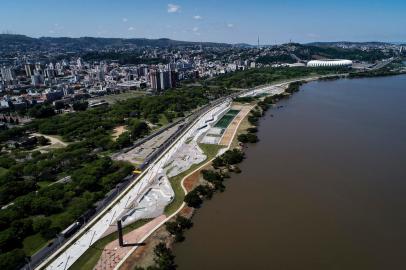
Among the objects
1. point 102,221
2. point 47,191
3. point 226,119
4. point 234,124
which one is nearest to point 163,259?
point 102,221

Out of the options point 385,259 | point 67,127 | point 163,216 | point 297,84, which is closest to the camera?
point 385,259

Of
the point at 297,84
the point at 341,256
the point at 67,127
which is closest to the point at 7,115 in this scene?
the point at 67,127

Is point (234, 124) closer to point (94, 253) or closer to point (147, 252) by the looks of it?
point (147, 252)

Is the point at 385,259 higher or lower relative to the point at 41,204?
lower

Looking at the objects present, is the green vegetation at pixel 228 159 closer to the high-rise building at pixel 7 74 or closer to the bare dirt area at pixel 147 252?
the bare dirt area at pixel 147 252

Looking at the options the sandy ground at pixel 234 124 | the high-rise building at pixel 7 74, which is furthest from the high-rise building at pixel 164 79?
the high-rise building at pixel 7 74

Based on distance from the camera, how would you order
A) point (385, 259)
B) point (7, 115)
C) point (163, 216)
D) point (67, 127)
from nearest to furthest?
point (385, 259)
point (163, 216)
point (67, 127)
point (7, 115)

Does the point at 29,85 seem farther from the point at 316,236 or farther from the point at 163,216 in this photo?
the point at 316,236
